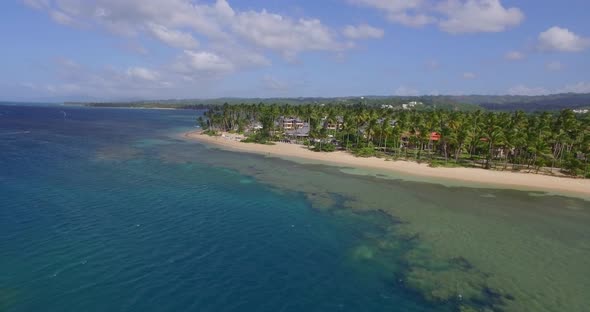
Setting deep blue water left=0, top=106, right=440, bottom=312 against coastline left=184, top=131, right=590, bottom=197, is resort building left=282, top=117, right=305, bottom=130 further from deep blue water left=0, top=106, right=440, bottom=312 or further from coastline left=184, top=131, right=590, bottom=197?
deep blue water left=0, top=106, right=440, bottom=312

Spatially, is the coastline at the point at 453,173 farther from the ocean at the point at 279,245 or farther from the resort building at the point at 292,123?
the resort building at the point at 292,123

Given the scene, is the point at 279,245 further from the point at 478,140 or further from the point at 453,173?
the point at 478,140

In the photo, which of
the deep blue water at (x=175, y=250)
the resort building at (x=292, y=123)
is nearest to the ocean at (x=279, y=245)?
the deep blue water at (x=175, y=250)

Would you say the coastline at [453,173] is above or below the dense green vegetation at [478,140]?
below

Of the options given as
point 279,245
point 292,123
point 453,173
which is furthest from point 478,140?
point 292,123

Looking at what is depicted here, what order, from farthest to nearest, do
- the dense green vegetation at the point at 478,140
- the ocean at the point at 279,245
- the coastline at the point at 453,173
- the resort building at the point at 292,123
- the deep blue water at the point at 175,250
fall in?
the resort building at the point at 292,123 → the dense green vegetation at the point at 478,140 → the coastline at the point at 453,173 → the ocean at the point at 279,245 → the deep blue water at the point at 175,250

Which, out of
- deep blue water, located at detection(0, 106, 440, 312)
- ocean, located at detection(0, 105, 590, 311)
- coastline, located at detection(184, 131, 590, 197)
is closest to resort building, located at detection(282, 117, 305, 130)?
coastline, located at detection(184, 131, 590, 197)
